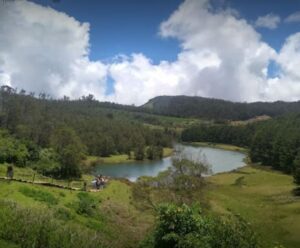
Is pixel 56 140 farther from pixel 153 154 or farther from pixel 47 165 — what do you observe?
pixel 153 154

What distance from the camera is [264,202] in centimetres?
6838

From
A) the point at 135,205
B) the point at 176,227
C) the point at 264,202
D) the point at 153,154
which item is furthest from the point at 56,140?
the point at 176,227

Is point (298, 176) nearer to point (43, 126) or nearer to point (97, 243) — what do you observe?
point (97, 243)

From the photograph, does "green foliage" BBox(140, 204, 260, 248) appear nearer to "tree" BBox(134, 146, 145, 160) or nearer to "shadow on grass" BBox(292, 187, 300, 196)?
"shadow on grass" BBox(292, 187, 300, 196)

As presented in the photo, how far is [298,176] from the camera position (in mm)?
74562

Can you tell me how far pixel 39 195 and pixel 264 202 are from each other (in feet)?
146

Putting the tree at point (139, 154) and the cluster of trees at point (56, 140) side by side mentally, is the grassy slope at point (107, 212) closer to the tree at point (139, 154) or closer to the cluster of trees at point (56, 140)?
the cluster of trees at point (56, 140)

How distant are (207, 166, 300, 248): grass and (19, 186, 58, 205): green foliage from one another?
17.8 m

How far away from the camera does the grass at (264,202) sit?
47.7 meters

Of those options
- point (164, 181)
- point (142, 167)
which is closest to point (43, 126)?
point (142, 167)

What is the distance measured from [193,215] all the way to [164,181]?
3110cm

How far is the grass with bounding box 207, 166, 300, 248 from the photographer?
47656 mm

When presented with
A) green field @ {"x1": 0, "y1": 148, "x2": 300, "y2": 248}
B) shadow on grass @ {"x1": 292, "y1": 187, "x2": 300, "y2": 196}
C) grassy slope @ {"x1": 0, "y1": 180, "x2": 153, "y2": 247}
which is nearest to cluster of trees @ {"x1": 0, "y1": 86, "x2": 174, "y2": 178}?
green field @ {"x1": 0, "y1": 148, "x2": 300, "y2": 248}

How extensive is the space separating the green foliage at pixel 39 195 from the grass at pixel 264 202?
699 inches
